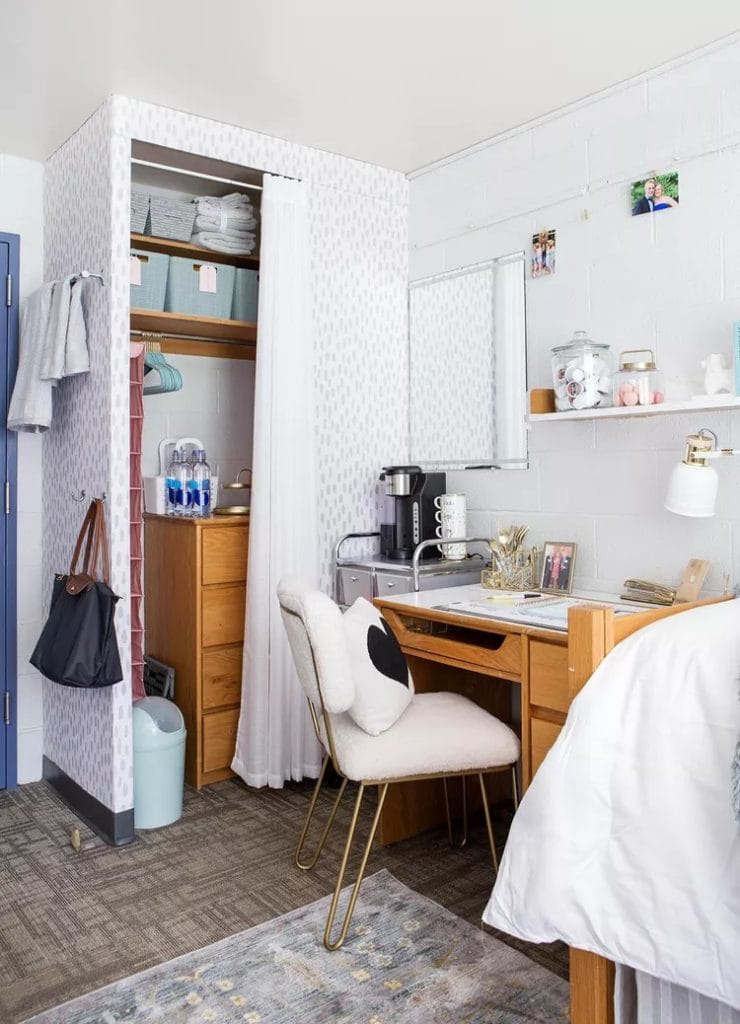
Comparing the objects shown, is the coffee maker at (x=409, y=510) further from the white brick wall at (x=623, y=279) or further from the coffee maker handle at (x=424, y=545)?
the white brick wall at (x=623, y=279)

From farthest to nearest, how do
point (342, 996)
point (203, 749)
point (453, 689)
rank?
point (203, 749), point (453, 689), point (342, 996)

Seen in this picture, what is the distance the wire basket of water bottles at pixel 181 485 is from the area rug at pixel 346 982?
5.30ft

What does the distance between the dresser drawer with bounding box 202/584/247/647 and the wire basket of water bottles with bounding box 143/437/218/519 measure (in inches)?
12.3

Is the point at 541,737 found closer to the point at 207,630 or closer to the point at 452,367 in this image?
the point at 207,630

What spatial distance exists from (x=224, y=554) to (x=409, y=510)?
0.73 metres

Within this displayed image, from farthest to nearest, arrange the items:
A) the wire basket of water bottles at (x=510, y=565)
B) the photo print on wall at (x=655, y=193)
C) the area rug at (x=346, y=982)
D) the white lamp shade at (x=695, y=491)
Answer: the wire basket of water bottles at (x=510, y=565) < the photo print on wall at (x=655, y=193) < the white lamp shade at (x=695, y=491) < the area rug at (x=346, y=982)

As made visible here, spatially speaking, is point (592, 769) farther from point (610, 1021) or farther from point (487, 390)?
point (487, 390)

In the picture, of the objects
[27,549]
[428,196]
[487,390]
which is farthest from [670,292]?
[27,549]

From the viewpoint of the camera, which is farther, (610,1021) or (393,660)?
(393,660)

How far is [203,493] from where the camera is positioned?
3295 millimetres

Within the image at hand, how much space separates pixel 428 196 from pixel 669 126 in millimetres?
1125

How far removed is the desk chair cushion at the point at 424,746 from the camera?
2.13m

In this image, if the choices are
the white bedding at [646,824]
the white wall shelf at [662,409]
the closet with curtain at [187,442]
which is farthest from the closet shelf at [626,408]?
the closet with curtain at [187,442]

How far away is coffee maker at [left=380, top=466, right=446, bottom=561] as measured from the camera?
322 cm
